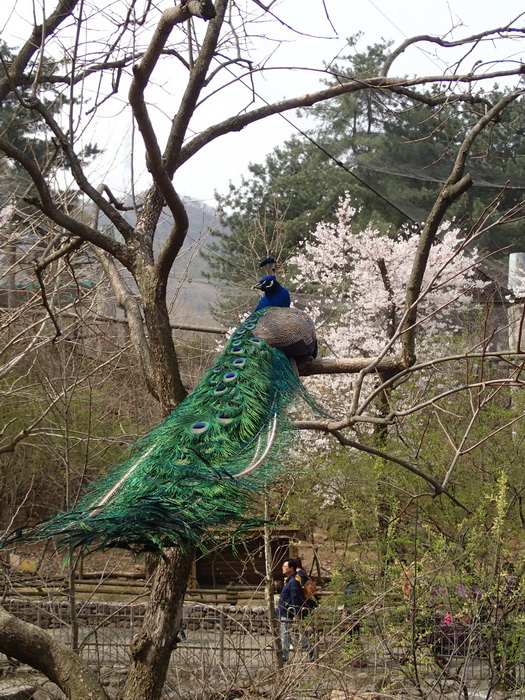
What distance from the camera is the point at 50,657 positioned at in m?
3.50

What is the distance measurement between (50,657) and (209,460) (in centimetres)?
127

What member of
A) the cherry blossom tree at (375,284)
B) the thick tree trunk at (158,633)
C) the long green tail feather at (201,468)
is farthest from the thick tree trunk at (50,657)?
the cherry blossom tree at (375,284)

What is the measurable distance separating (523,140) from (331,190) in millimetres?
11233

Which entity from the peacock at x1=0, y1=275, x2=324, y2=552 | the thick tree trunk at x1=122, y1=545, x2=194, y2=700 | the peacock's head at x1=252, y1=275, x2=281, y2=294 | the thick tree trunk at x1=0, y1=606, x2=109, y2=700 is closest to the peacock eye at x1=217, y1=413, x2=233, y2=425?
the peacock at x1=0, y1=275, x2=324, y2=552

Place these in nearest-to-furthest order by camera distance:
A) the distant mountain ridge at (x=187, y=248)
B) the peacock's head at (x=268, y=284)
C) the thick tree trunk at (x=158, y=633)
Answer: the thick tree trunk at (x=158, y=633) → the peacock's head at (x=268, y=284) → the distant mountain ridge at (x=187, y=248)

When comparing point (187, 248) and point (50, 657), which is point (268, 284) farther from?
point (50, 657)

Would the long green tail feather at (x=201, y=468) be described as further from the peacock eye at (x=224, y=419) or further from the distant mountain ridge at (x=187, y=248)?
the distant mountain ridge at (x=187, y=248)

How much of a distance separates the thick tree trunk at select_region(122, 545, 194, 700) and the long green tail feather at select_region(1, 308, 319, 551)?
50 cm

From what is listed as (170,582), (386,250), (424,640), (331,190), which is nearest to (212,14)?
(170,582)

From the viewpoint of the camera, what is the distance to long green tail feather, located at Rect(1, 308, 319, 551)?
2482 millimetres

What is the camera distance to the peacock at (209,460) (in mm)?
2486

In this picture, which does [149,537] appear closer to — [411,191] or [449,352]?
[449,352]

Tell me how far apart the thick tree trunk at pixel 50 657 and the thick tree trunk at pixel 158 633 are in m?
0.19

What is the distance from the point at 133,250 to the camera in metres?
3.99
